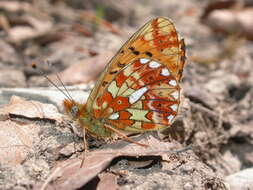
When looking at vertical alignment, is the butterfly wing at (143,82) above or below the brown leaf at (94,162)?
above

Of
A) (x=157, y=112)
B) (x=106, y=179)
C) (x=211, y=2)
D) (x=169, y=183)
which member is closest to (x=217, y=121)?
(x=157, y=112)

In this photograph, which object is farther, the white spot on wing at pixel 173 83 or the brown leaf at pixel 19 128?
the white spot on wing at pixel 173 83

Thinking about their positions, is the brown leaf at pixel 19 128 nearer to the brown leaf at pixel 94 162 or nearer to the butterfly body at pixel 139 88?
the butterfly body at pixel 139 88

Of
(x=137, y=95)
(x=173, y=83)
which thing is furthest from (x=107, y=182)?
(x=173, y=83)

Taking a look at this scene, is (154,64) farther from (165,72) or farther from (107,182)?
(107,182)

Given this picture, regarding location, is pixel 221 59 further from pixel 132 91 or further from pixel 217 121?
pixel 132 91

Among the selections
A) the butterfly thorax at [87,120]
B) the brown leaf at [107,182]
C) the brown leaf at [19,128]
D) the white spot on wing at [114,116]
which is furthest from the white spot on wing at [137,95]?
the brown leaf at [107,182]

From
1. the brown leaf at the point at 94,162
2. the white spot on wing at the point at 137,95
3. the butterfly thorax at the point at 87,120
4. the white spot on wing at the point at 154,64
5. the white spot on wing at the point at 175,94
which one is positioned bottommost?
the brown leaf at the point at 94,162

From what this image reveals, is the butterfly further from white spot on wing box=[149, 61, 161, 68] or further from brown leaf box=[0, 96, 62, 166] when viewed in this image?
brown leaf box=[0, 96, 62, 166]

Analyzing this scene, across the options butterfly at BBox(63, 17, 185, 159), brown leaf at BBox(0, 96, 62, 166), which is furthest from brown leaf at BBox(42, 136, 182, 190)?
brown leaf at BBox(0, 96, 62, 166)
